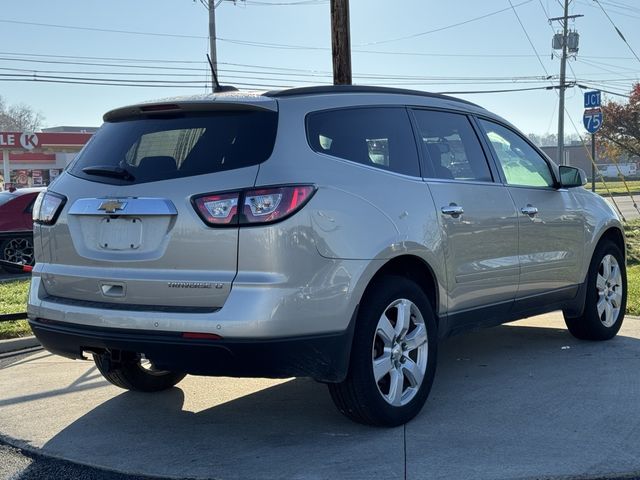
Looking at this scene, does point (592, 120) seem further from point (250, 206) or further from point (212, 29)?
point (212, 29)

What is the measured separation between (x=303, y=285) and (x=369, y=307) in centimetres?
52

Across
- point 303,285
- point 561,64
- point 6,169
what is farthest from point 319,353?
point 6,169

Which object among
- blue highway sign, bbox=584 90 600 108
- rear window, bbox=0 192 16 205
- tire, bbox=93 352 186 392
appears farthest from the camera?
blue highway sign, bbox=584 90 600 108

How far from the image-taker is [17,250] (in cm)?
1387

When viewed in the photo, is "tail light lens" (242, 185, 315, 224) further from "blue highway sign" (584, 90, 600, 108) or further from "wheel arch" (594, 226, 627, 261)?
"blue highway sign" (584, 90, 600, 108)

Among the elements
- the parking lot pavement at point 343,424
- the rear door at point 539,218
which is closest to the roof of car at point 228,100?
the rear door at point 539,218

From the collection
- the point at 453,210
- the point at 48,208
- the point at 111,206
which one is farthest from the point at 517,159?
the point at 48,208

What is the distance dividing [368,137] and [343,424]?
1.70 m

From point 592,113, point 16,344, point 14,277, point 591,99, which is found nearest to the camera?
point 16,344

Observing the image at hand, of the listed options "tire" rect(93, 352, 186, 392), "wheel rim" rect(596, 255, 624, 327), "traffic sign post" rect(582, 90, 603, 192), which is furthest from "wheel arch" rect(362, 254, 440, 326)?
"traffic sign post" rect(582, 90, 603, 192)

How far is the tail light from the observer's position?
11.9 ft

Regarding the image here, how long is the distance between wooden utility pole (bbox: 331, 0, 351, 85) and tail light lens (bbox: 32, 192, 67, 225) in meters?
5.83

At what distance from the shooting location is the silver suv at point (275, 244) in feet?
11.9

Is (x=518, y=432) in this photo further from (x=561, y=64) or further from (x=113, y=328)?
(x=561, y=64)
